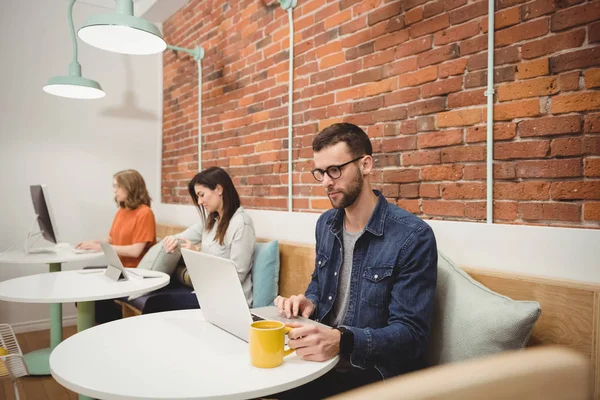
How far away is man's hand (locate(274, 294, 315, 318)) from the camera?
4.74ft

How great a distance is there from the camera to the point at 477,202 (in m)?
1.76

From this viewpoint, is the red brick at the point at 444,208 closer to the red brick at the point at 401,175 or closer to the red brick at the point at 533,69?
the red brick at the point at 401,175

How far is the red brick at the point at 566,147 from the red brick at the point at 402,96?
2.11ft

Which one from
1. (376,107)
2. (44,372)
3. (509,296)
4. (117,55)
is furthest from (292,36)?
(44,372)

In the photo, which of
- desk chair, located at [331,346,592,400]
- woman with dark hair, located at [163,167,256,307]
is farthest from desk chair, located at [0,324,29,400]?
desk chair, located at [331,346,592,400]

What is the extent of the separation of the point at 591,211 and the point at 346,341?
932 millimetres

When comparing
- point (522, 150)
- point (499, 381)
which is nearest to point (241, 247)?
point (522, 150)

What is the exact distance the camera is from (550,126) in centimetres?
154

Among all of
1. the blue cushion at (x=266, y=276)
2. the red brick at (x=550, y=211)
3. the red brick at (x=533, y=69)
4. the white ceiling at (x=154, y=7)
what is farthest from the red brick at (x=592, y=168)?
the white ceiling at (x=154, y=7)

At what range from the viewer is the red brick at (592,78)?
1.42m

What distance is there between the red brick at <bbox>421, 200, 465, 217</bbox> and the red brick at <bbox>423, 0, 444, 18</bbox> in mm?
832

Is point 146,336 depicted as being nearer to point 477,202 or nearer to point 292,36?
point 477,202

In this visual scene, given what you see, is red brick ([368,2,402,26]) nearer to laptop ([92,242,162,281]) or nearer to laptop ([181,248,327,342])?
laptop ([181,248,327,342])

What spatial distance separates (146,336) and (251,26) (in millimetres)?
2528
